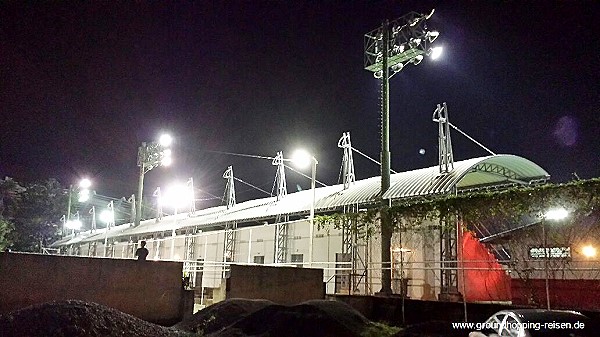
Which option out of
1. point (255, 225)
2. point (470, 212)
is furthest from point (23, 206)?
point (470, 212)

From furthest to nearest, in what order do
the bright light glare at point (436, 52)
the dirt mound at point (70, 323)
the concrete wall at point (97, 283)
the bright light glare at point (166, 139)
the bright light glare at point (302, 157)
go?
the bright light glare at point (166, 139) < the bright light glare at point (302, 157) < the bright light glare at point (436, 52) < the concrete wall at point (97, 283) < the dirt mound at point (70, 323)

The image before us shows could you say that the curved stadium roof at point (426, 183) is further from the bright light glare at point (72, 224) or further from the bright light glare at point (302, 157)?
the bright light glare at point (72, 224)

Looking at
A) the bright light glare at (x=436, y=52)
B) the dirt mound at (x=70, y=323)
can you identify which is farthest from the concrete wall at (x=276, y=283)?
the bright light glare at (x=436, y=52)

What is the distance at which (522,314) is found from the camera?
29.0 ft

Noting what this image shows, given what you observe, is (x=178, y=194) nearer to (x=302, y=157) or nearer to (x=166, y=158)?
(x=166, y=158)

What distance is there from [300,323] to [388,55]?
13.0 m

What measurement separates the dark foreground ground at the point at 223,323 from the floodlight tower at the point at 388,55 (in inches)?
190

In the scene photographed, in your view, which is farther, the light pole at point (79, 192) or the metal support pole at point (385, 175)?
the light pole at point (79, 192)

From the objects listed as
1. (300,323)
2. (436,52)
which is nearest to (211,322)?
(300,323)

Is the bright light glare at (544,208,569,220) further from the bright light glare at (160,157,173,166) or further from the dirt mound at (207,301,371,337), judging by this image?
the bright light glare at (160,157,173,166)

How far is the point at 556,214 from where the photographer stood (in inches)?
609

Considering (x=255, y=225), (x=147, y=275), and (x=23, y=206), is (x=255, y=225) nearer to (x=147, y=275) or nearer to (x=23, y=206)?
(x=147, y=275)

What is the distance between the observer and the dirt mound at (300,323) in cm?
1309

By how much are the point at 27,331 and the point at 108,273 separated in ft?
20.2
